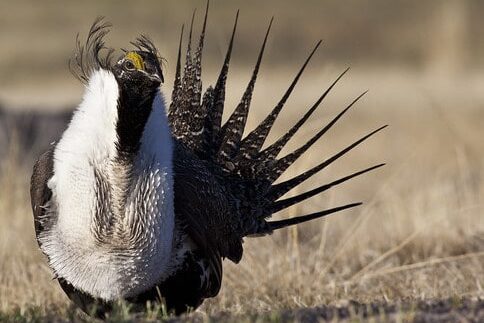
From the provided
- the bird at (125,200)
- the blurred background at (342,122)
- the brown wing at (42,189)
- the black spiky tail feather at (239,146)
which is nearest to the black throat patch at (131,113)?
the bird at (125,200)

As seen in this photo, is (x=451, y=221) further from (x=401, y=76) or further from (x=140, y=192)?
(x=401, y=76)

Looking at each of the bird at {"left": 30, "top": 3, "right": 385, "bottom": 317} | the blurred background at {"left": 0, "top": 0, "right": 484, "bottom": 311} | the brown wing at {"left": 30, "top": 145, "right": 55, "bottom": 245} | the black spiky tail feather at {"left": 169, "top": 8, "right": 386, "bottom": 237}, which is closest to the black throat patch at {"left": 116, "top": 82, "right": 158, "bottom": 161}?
the bird at {"left": 30, "top": 3, "right": 385, "bottom": 317}

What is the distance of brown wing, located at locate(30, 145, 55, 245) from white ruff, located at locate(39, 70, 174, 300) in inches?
2.1

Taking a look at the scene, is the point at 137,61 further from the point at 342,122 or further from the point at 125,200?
the point at 342,122

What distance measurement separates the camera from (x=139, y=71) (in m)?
4.27

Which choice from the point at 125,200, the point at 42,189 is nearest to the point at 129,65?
the point at 125,200

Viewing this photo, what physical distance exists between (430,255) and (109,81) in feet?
9.50

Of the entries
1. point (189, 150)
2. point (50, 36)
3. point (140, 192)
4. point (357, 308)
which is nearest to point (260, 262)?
point (189, 150)

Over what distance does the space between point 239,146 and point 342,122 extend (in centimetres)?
895

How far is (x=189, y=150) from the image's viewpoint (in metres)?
5.22

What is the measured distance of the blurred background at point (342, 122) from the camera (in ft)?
19.6

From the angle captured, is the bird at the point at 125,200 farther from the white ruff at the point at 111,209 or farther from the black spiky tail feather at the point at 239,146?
the black spiky tail feather at the point at 239,146

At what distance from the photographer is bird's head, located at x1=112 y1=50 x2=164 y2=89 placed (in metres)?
4.26

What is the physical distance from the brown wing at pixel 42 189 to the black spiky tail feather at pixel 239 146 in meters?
0.93
